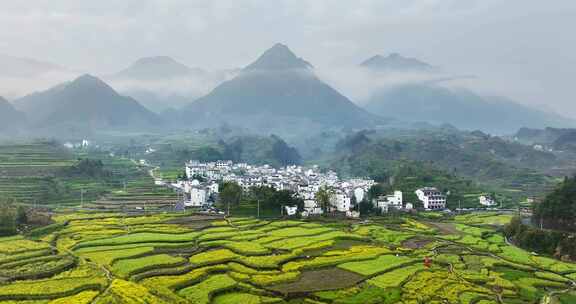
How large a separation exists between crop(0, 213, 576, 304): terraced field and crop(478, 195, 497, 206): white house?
27441 millimetres

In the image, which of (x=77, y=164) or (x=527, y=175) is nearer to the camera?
(x=77, y=164)

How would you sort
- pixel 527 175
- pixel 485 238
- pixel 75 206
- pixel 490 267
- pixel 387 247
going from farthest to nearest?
pixel 527 175, pixel 75 206, pixel 485 238, pixel 387 247, pixel 490 267

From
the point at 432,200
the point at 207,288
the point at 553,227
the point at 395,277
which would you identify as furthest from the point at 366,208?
the point at 207,288

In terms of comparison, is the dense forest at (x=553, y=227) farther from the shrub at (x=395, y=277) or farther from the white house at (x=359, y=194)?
the white house at (x=359, y=194)

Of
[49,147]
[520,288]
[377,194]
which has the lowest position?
[520,288]

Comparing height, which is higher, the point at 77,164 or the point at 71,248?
the point at 77,164

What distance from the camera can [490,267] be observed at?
3838 cm

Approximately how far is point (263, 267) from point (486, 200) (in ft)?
179

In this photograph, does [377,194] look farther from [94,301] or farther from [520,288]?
[94,301]

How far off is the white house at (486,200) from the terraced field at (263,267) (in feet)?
90.0

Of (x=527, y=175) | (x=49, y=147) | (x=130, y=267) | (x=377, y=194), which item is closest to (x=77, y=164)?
(x=49, y=147)

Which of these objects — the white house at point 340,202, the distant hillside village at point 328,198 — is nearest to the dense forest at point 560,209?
the distant hillside village at point 328,198

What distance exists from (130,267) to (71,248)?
27.0 feet

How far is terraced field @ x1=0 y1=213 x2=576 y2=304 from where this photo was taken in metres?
29.8
